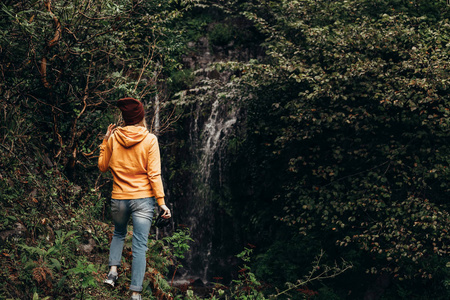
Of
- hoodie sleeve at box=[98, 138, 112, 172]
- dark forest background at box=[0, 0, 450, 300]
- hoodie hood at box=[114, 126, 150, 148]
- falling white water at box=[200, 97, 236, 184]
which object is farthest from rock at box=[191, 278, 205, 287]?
hoodie hood at box=[114, 126, 150, 148]

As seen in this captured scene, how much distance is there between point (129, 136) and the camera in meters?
4.29

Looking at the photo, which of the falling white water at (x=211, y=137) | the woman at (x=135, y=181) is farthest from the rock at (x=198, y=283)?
→ the woman at (x=135, y=181)

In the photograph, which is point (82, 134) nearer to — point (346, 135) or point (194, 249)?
point (346, 135)

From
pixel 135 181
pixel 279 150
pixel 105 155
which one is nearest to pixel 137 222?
pixel 135 181

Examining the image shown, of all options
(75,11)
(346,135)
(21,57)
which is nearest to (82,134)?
(21,57)

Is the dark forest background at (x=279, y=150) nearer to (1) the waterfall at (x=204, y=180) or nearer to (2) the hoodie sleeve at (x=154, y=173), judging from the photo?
(1) the waterfall at (x=204, y=180)

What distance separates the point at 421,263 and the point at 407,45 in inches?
163

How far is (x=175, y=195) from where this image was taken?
1321cm

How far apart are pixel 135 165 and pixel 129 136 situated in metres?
0.29

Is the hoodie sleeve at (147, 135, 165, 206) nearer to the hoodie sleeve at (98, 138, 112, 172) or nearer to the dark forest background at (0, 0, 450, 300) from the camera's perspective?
the hoodie sleeve at (98, 138, 112, 172)

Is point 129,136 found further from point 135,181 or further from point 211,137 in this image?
point 211,137

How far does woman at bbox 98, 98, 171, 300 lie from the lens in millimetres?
4254

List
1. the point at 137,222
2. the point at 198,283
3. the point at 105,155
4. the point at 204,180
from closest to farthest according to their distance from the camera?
1. the point at 137,222
2. the point at 105,155
3. the point at 198,283
4. the point at 204,180

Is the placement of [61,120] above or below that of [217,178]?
above
